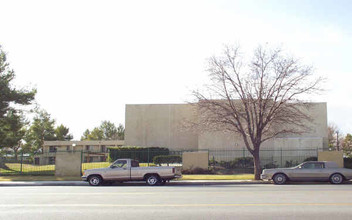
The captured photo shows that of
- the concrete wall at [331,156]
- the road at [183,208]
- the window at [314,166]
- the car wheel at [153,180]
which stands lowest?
the car wheel at [153,180]

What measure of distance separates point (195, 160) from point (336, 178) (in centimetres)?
1138

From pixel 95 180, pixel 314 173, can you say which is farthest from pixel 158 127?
pixel 314 173

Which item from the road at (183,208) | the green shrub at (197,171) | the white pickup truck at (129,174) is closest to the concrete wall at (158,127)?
the green shrub at (197,171)

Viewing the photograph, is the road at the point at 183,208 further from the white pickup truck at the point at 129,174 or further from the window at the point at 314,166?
the window at the point at 314,166

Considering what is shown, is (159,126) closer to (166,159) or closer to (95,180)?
(166,159)

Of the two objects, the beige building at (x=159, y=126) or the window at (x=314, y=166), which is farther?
the beige building at (x=159, y=126)

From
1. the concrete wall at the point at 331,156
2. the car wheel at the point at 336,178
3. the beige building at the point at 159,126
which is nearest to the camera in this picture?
the car wheel at the point at 336,178

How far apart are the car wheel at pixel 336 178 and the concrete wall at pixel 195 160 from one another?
1055 cm

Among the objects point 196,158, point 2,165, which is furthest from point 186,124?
point 2,165

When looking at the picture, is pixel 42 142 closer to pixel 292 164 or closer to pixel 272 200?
pixel 292 164

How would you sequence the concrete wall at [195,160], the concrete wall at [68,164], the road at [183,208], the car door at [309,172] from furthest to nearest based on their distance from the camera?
the concrete wall at [195,160] < the concrete wall at [68,164] < the car door at [309,172] < the road at [183,208]

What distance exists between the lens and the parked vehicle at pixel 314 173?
19.4 meters

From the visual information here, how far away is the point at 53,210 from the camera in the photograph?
994 cm

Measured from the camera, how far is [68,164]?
2700 cm
